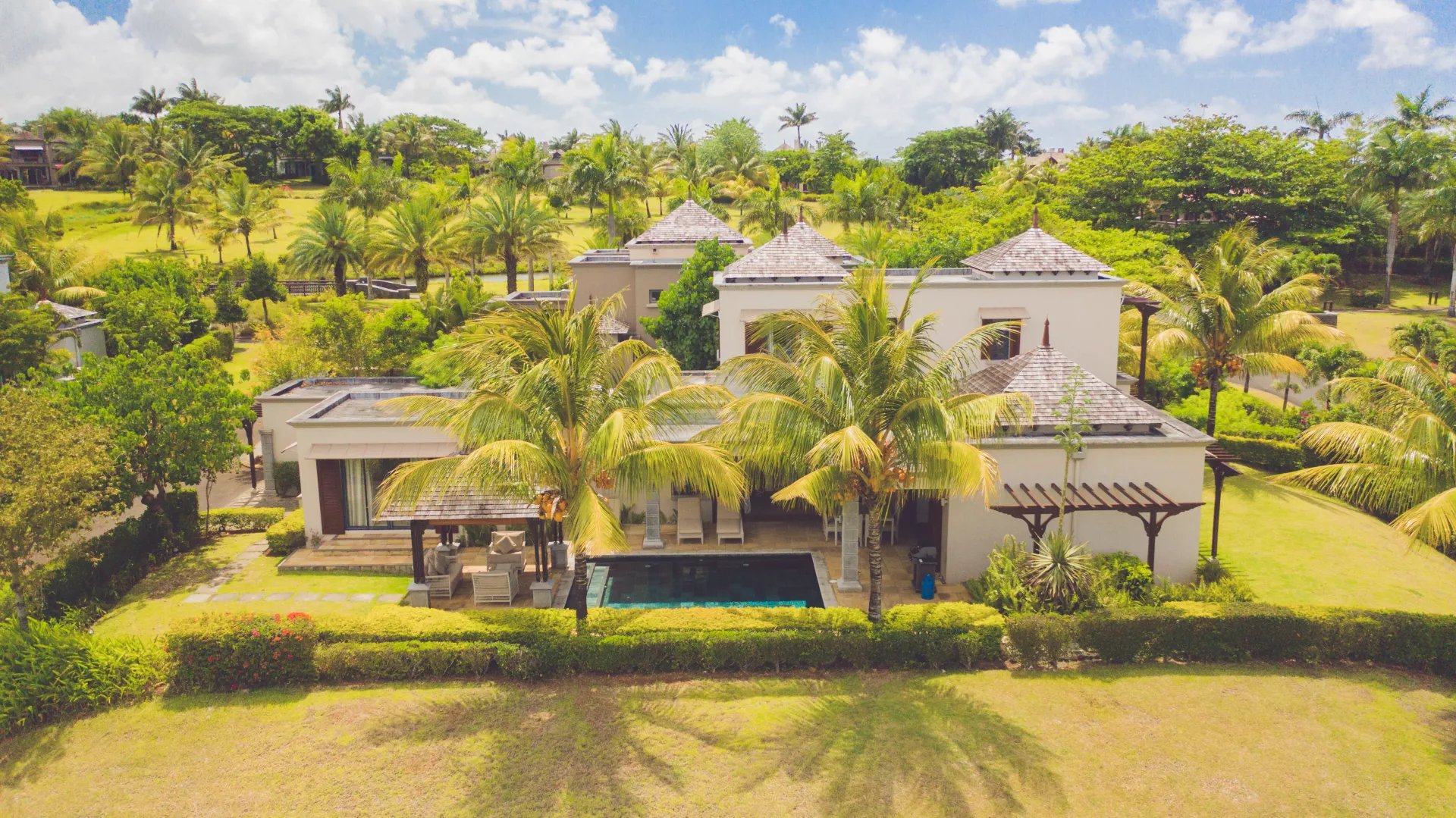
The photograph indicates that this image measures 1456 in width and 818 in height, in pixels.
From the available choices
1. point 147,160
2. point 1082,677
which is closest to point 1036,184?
point 1082,677

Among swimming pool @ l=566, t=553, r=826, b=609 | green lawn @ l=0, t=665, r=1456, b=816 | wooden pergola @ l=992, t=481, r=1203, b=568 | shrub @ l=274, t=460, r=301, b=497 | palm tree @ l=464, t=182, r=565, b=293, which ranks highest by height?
palm tree @ l=464, t=182, r=565, b=293

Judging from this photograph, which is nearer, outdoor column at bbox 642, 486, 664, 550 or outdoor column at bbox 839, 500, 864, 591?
outdoor column at bbox 839, 500, 864, 591

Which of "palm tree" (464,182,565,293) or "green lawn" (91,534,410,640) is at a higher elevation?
"palm tree" (464,182,565,293)

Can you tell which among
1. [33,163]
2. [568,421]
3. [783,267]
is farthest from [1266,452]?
[33,163]

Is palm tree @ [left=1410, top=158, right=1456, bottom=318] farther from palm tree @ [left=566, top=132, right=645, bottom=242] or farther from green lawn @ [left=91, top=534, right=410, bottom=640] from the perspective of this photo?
green lawn @ [left=91, top=534, right=410, bottom=640]

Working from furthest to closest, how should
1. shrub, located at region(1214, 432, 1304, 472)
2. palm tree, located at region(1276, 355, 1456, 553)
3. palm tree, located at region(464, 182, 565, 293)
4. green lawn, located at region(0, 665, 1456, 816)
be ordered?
palm tree, located at region(464, 182, 565, 293) < shrub, located at region(1214, 432, 1304, 472) < palm tree, located at region(1276, 355, 1456, 553) < green lawn, located at region(0, 665, 1456, 816)

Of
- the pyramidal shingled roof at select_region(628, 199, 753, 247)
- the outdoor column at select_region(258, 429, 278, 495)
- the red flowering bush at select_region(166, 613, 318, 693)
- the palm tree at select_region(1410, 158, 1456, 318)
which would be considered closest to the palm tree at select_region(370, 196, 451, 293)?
the pyramidal shingled roof at select_region(628, 199, 753, 247)
